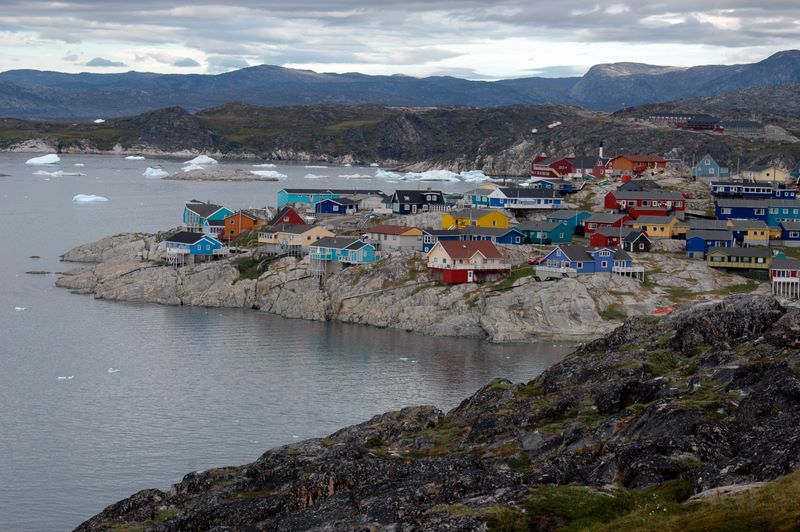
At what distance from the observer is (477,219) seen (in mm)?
89375

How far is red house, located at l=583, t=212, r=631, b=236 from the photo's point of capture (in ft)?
286

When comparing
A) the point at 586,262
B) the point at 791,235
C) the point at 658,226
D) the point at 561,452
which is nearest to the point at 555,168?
the point at 658,226

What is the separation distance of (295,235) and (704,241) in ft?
94.4

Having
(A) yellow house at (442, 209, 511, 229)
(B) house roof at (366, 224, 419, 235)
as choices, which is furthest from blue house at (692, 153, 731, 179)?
(B) house roof at (366, 224, 419, 235)

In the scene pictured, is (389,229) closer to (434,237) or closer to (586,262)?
(434,237)

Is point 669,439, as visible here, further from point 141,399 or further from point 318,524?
point 141,399

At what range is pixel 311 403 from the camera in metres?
53.4

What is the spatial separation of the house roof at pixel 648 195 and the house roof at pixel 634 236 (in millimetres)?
10225

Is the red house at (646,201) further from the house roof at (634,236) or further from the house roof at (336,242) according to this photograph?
the house roof at (336,242)

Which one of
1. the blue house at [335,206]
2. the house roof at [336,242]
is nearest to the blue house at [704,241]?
the house roof at [336,242]

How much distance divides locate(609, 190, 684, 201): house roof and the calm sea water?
30.2 meters

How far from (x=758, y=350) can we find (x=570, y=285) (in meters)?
36.0

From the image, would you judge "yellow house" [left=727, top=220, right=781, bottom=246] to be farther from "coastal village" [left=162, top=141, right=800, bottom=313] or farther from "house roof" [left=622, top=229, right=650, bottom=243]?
"house roof" [left=622, top=229, right=650, bottom=243]

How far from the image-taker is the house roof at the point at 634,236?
8231 centimetres
